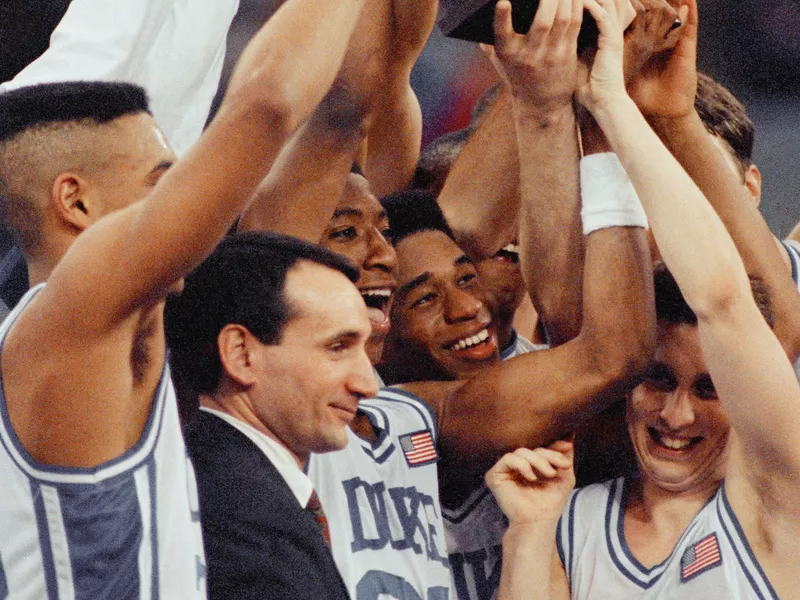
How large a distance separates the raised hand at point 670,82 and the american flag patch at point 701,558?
0.62m

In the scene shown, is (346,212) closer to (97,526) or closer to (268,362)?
(268,362)

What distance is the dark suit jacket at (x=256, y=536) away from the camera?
1.39 m

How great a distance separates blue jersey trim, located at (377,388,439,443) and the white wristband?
0.36 metres

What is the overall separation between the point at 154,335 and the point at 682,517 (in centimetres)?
83

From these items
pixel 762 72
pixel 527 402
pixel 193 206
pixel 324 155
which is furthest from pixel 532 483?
pixel 762 72

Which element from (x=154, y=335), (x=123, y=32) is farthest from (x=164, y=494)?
(x=123, y=32)

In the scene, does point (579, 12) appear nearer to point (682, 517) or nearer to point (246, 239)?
point (246, 239)

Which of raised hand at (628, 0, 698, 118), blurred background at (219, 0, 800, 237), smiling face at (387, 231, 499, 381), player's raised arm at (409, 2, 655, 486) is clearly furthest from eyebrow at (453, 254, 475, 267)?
blurred background at (219, 0, 800, 237)

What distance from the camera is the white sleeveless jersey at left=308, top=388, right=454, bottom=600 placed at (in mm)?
1683

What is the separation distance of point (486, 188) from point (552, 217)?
33cm

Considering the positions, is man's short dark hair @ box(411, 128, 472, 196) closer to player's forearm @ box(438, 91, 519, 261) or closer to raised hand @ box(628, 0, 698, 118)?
player's forearm @ box(438, 91, 519, 261)

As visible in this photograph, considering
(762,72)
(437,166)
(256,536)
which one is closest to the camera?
(256,536)

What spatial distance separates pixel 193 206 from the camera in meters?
1.19

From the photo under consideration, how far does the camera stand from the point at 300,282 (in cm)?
157
